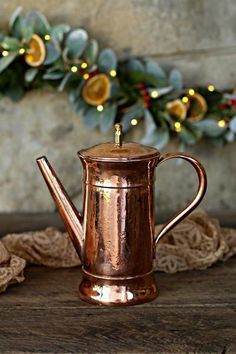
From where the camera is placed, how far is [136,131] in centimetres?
139

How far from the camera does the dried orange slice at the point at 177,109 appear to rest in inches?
51.8

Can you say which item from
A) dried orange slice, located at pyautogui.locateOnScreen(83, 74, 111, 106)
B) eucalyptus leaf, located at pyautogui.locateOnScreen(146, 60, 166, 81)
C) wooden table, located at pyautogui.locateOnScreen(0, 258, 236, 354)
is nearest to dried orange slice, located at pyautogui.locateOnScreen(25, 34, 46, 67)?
dried orange slice, located at pyautogui.locateOnScreen(83, 74, 111, 106)

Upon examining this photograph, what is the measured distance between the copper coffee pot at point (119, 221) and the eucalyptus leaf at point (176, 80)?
1.34 feet

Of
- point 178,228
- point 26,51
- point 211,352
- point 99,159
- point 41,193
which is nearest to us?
point 211,352

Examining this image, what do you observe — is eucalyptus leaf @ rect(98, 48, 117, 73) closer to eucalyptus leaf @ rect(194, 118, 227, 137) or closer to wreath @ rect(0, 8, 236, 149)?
wreath @ rect(0, 8, 236, 149)

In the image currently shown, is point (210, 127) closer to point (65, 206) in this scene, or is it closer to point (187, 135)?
point (187, 135)

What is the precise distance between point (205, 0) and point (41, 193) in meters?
0.51

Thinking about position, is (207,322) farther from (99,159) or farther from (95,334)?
(99,159)

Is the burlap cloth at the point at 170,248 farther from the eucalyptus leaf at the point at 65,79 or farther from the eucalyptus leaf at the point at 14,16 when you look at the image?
the eucalyptus leaf at the point at 14,16

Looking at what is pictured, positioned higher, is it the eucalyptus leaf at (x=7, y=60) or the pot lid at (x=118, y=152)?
the eucalyptus leaf at (x=7, y=60)

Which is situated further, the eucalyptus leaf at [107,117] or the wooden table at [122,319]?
the eucalyptus leaf at [107,117]

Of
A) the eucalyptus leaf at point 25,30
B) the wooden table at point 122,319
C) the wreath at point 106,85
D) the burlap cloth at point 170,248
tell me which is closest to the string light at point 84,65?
the wreath at point 106,85

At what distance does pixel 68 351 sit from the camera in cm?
81

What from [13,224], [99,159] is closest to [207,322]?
[99,159]
